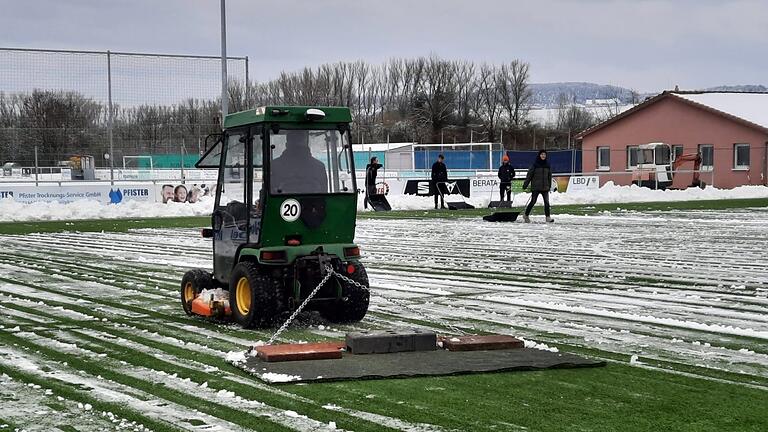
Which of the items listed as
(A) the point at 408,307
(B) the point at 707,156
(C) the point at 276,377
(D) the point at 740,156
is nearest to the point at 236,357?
(C) the point at 276,377

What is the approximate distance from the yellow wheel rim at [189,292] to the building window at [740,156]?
43776 mm

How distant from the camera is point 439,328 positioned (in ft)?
33.7

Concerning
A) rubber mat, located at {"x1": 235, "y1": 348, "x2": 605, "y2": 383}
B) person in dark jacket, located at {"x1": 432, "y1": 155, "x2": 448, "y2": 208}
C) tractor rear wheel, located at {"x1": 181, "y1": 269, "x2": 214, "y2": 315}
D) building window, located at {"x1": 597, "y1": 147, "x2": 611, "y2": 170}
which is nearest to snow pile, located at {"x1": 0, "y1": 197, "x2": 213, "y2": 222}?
person in dark jacket, located at {"x1": 432, "y1": 155, "x2": 448, "y2": 208}

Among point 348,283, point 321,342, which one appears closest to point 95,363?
point 321,342

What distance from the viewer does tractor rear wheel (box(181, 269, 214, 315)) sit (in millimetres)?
11141

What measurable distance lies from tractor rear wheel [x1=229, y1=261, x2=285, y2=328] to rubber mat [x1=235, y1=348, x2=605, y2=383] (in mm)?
1545

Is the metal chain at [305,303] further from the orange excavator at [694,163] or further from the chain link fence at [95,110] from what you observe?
the orange excavator at [694,163]

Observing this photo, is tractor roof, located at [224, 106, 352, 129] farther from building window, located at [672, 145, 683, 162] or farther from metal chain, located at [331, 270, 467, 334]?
building window, located at [672, 145, 683, 162]

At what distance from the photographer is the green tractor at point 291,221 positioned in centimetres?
1020

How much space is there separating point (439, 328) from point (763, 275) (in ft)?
20.8

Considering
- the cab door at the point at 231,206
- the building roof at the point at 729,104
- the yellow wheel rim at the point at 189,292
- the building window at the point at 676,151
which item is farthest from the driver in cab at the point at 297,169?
the building window at the point at 676,151

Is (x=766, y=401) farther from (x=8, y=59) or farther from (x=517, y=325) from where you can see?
(x=8, y=59)

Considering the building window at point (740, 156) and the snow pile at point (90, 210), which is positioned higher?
the building window at point (740, 156)

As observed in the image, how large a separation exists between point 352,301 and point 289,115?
190 centimetres
